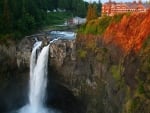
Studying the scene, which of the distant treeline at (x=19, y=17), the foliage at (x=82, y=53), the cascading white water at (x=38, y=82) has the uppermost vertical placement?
the distant treeline at (x=19, y=17)

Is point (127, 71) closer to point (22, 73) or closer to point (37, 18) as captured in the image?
point (22, 73)

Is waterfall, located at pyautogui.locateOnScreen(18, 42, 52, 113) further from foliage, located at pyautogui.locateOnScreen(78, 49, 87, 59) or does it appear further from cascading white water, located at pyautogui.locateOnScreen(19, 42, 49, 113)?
foliage, located at pyautogui.locateOnScreen(78, 49, 87, 59)

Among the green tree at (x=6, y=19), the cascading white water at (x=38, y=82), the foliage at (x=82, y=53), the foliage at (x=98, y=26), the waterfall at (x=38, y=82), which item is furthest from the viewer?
the green tree at (x=6, y=19)

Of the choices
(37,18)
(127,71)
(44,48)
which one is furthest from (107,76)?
(37,18)

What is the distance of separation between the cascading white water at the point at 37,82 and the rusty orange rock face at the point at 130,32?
1073 centimetres

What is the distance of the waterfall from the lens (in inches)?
1820

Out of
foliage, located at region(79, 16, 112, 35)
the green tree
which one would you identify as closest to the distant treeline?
the green tree

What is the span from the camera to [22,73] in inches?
1879

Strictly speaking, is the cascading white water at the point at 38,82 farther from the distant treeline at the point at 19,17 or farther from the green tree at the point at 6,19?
the green tree at the point at 6,19

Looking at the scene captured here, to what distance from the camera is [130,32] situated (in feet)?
113

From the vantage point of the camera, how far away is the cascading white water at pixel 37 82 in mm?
46219

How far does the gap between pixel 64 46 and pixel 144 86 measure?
60.7 ft

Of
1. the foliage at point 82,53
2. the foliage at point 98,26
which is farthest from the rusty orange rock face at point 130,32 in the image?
the foliage at point 82,53

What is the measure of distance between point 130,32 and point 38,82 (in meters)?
17.3
